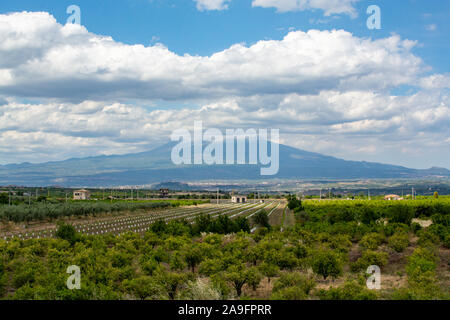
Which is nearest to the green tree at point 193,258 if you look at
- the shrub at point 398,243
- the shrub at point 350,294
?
the shrub at point 350,294

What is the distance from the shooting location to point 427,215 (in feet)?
154

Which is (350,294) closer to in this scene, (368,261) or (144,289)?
(144,289)

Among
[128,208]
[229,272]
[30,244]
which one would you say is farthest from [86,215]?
[229,272]

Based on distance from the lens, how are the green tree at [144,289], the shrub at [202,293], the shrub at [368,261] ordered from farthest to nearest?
the shrub at [368,261] < the green tree at [144,289] < the shrub at [202,293]

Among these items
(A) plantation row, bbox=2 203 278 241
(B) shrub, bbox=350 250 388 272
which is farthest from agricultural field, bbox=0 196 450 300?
(A) plantation row, bbox=2 203 278 241

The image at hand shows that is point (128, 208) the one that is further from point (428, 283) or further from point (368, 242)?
point (428, 283)

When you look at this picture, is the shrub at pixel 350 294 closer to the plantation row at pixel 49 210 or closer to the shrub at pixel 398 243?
the shrub at pixel 398 243

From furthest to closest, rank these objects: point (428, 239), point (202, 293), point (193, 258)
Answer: point (428, 239)
point (193, 258)
point (202, 293)

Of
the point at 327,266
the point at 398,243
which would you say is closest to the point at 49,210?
the point at 398,243

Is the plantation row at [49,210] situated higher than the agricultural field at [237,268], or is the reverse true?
the agricultural field at [237,268]

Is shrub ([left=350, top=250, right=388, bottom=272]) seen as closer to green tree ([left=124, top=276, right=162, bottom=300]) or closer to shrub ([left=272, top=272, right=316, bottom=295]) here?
shrub ([left=272, top=272, right=316, bottom=295])
